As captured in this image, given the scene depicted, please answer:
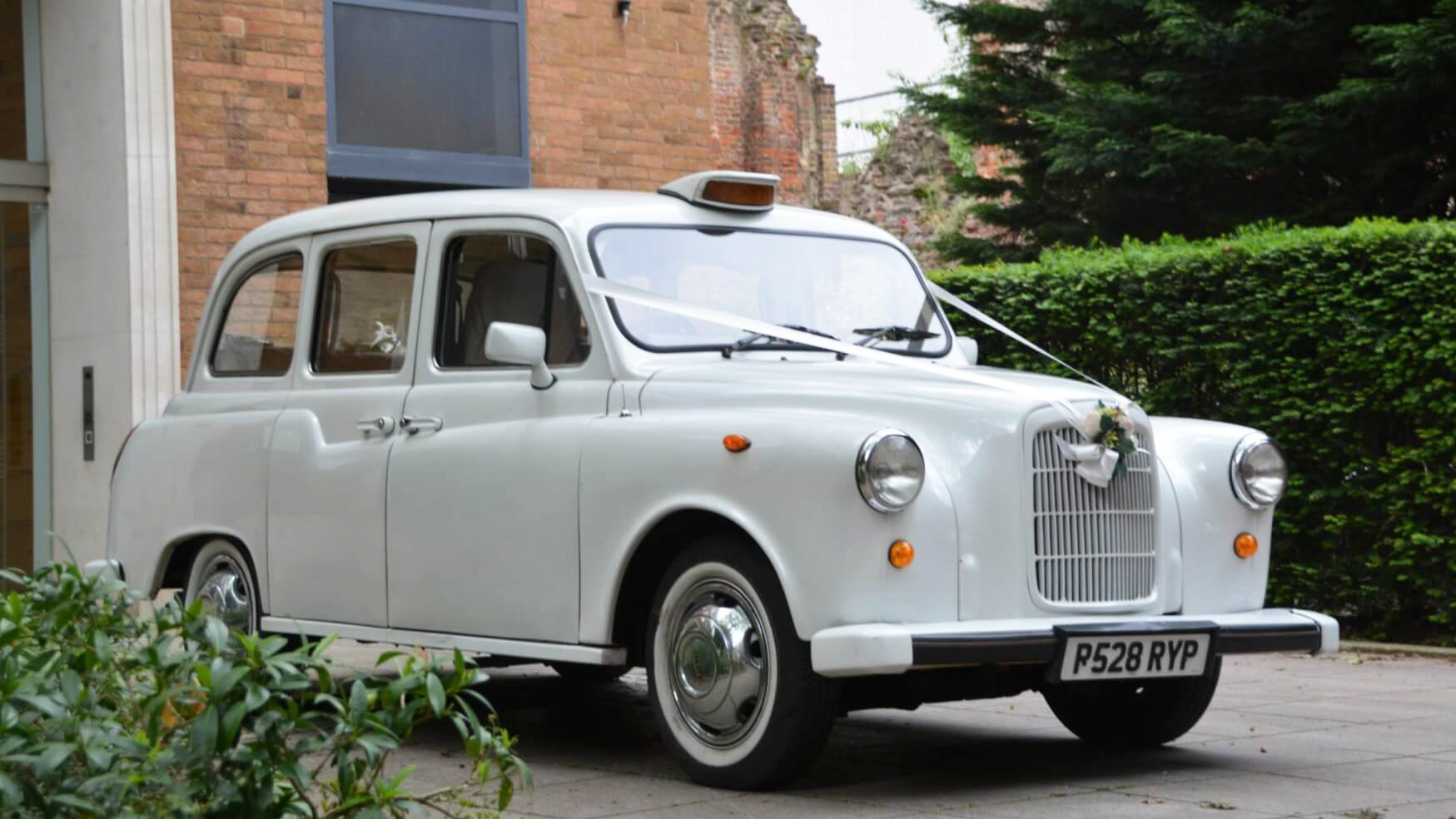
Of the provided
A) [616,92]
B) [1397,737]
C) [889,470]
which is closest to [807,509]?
[889,470]

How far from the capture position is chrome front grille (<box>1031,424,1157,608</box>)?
5773 millimetres

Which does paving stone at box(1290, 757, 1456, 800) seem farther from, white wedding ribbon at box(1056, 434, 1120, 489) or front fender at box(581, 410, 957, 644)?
front fender at box(581, 410, 957, 644)

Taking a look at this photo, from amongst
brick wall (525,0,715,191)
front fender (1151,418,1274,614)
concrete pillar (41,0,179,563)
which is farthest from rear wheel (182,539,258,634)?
brick wall (525,0,715,191)

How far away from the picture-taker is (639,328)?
6.51 metres

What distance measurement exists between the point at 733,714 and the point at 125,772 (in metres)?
2.55

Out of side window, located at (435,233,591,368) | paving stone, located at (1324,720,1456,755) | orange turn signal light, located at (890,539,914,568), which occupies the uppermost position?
side window, located at (435,233,591,368)

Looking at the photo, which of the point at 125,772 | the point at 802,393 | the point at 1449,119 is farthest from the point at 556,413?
the point at 1449,119

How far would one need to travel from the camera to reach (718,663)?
19.1 feet

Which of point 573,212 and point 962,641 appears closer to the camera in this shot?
point 962,641

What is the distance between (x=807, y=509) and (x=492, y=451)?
144cm

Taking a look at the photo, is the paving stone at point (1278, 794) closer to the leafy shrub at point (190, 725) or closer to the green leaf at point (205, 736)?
the leafy shrub at point (190, 725)

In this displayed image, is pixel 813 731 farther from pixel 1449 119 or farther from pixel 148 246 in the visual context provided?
pixel 1449 119

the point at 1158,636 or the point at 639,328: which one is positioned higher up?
the point at 639,328

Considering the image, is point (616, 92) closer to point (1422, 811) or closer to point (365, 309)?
point (365, 309)
